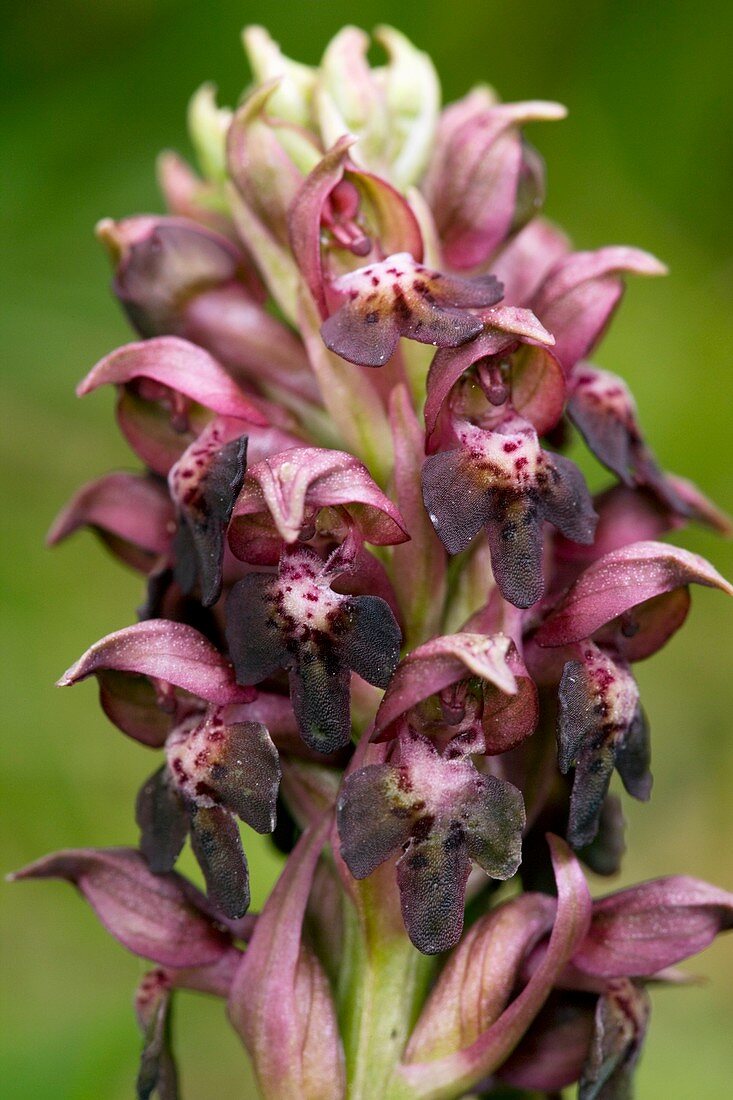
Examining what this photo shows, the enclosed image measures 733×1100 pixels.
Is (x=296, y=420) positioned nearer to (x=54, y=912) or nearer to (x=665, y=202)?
(x=54, y=912)

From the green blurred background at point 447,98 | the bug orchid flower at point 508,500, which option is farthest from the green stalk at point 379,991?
the green blurred background at point 447,98

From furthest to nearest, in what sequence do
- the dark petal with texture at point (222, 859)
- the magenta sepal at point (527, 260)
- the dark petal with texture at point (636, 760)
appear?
1. the magenta sepal at point (527, 260)
2. the dark petal with texture at point (636, 760)
3. the dark petal with texture at point (222, 859)

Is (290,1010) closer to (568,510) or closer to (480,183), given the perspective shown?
(568,510)

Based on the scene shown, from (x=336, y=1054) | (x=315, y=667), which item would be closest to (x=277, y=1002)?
(x=336, y=1054)

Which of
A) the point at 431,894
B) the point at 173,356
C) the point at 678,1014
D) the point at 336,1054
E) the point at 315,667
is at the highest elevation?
the point at 173,356

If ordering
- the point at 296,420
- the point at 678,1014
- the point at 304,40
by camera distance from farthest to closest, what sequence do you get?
the point at 304,40
the point at 678,1014
the point at 296,420

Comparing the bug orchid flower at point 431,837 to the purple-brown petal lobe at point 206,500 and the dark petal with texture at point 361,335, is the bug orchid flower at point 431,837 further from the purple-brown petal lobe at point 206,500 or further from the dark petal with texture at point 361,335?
the dark petal with texture at point 361,335

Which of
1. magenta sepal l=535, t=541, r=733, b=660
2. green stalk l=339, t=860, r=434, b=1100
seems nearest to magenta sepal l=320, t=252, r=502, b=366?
magenta sepal l=535, t=541, r=733, b=660

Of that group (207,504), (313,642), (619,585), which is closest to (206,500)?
(207,504)
